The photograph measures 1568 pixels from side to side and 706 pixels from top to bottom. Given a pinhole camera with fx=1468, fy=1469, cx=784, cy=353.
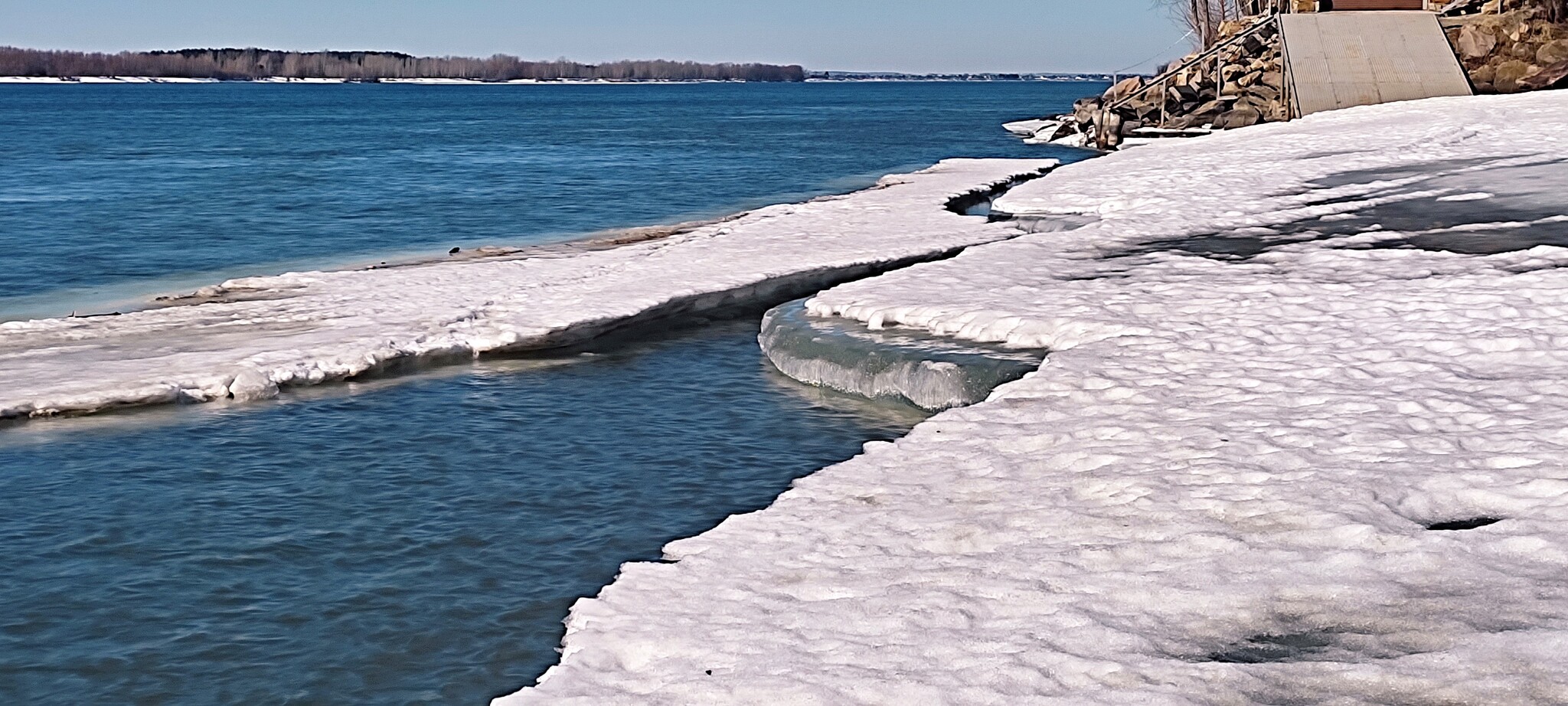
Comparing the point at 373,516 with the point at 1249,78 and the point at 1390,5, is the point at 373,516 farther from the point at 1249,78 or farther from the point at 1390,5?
the point at 1249,78

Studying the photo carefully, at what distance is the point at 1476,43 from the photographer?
114 feet

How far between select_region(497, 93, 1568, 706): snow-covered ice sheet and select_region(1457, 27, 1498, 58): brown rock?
2490 cm

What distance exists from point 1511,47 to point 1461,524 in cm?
3240

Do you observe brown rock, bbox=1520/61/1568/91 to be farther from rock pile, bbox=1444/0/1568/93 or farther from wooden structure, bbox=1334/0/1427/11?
wooden structure, bbox=1334/0/1427/11

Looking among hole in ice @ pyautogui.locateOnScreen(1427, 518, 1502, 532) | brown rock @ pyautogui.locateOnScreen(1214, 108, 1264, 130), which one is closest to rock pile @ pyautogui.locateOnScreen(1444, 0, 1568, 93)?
brown rock @ pyautogui.locateOnScreen(1214, 108, 1264, 130)

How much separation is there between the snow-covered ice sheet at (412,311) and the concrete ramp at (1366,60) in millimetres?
16125

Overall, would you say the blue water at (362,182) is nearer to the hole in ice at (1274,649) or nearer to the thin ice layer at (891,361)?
the thin ice layer at (891,361)

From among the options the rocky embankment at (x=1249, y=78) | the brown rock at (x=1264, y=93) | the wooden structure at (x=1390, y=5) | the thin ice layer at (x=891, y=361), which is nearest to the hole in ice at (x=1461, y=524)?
the thin ice layer at (x=891, y=361)

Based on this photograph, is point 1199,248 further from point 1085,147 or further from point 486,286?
point 1085,147

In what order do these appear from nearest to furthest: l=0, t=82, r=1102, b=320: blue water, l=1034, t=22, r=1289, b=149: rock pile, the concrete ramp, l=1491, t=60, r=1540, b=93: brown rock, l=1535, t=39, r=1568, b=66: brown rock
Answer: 1. l=0, t=82, r=1102, b=320: blue water
2. the concrete ramp
3. l=1491, t=60, r=1540, b=93: brown rock
4. l=1535, t=39, r=1568, b=66: brown rock
5. l=1034, t=22, r=1289, b=149: rock pile

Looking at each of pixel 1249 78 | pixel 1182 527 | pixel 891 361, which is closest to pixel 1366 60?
pixel 1249 78

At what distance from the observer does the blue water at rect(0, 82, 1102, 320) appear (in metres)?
26.1

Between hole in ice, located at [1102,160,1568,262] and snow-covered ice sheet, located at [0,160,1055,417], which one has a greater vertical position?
hole in ice, located at [1102,160,1568,262]

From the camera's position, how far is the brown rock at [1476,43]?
34.6m
